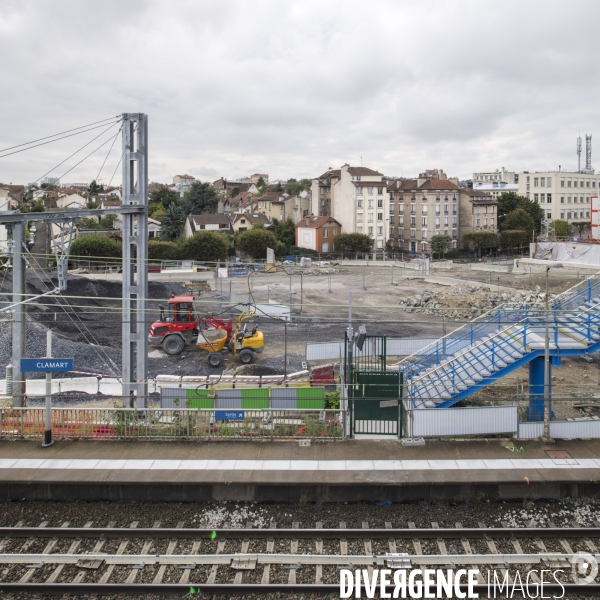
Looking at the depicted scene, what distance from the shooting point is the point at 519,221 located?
86438 millimetres

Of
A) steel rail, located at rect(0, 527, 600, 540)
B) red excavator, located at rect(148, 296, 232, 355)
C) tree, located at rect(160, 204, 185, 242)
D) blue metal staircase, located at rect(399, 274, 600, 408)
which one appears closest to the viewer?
steel rail, located at rect(0, 527, 600, 540)

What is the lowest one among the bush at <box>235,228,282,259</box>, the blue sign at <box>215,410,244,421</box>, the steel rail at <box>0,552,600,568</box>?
the steel rail at <box>0,552,600,568</box>

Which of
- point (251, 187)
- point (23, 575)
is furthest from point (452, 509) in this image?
point (251, 187)

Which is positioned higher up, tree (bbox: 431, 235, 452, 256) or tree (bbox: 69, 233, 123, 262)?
tree (bbox: 431, 235, 452, 256)

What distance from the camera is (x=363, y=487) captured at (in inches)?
497

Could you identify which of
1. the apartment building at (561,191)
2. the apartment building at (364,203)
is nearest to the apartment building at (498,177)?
the apartment building at (561,191)

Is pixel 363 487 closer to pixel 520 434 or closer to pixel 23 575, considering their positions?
pixel 520 434

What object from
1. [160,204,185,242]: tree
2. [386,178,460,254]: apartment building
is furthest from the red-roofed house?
[160,204,185,242]: tree

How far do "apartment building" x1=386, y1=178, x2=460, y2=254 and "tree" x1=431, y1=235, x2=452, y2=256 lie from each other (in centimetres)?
523

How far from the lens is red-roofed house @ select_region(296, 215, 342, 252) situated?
80.5 metres

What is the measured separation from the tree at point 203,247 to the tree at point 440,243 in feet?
94.7

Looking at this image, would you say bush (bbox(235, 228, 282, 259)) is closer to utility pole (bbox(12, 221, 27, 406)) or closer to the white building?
utility pole (bbox(12, 221, 27, 406))

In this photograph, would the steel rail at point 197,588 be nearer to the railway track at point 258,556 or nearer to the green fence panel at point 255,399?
the railway track at point 258,556

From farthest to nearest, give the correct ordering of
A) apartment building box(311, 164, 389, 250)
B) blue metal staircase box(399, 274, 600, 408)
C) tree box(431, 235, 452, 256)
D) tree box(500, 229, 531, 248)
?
tree box(500, 229, 531, 248) < apartment building box(311, 164, 389, 250) < tree box(431, 235, 452, 256) < blue metal staircase box(399, 274, 600, 408)
